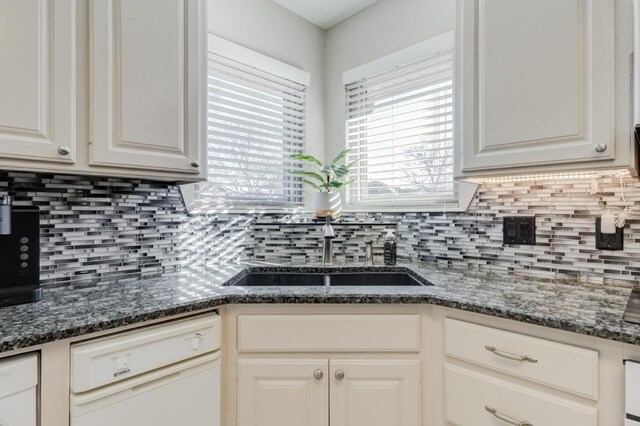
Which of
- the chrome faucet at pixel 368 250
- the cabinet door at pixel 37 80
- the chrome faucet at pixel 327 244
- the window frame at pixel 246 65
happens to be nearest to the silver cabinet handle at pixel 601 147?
the chrome faucet at pixel 368 250

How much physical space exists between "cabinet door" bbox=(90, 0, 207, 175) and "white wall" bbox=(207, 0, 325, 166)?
511 millimetres

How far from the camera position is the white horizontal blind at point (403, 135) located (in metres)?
1.89

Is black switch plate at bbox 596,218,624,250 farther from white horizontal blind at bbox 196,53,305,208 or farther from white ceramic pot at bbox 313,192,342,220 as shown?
white horizontal blind at bbox 196,53,305,208

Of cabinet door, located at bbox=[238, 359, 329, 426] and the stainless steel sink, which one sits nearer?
cabinet door, located at bbox=[238, 359, 329, 426]

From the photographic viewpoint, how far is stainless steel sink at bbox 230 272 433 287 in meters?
1.78

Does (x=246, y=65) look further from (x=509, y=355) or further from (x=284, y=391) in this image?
(x=509, y=355)

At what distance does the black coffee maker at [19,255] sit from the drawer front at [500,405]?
4.78 ft

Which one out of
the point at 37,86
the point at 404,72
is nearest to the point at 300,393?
the point at 37,86

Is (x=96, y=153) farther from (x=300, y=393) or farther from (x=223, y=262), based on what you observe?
(x=300, y=393)

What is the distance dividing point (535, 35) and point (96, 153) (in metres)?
1.60

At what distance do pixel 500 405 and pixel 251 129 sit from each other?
1.76 m

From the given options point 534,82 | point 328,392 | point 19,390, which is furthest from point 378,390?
point 534,82

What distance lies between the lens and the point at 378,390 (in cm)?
126

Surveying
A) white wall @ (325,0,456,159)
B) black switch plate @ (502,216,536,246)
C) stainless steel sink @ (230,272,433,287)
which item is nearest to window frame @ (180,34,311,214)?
white wall @ (325,0,456,159)
